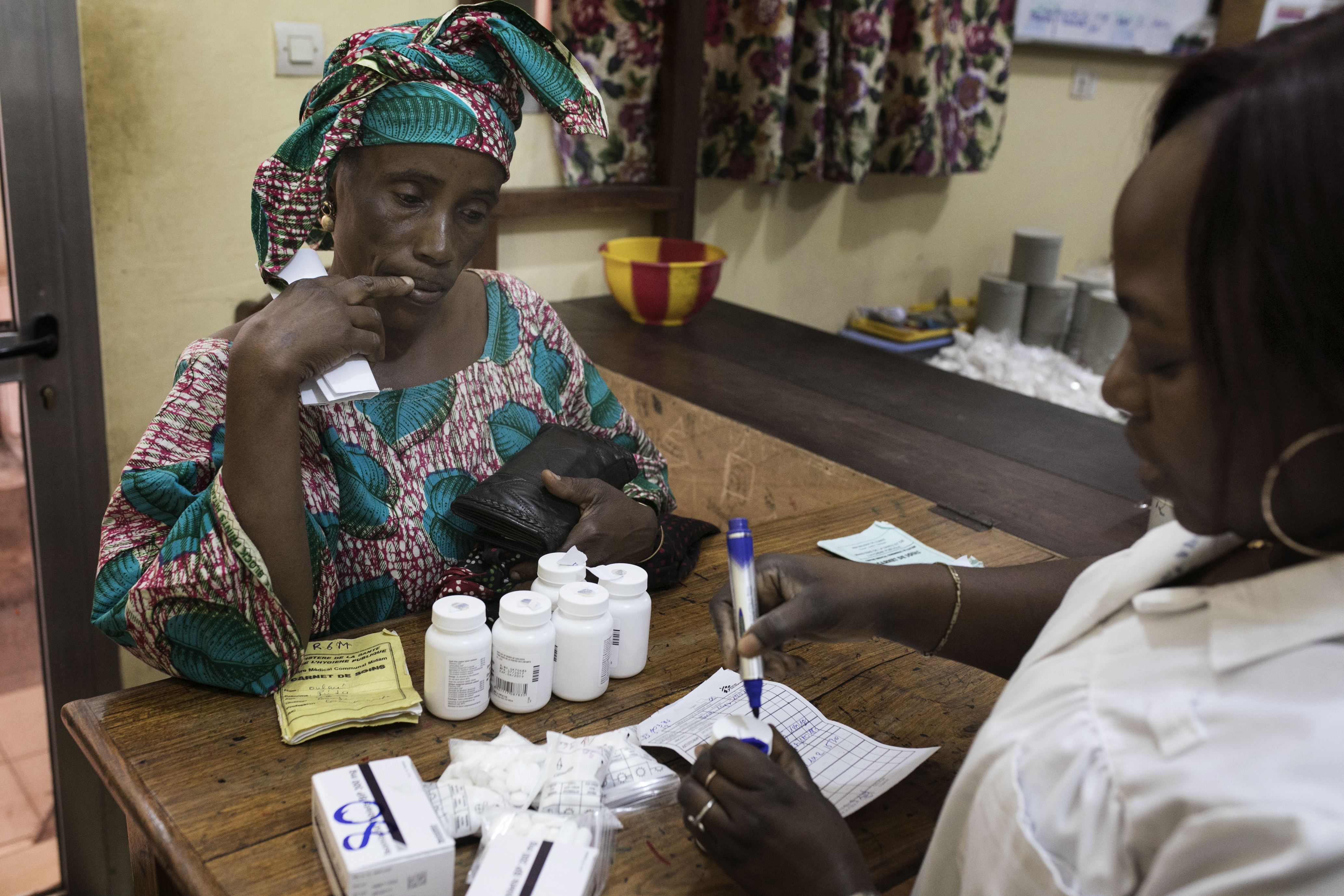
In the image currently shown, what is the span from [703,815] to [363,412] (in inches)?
30.1

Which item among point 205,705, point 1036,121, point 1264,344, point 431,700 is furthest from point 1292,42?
point 1036,121

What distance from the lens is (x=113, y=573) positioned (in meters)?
1.12

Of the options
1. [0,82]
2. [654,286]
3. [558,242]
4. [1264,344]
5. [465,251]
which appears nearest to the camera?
[1264,344]

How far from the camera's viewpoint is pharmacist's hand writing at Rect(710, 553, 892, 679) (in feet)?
3.27

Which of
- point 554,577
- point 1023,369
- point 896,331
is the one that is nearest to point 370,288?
point 554,577

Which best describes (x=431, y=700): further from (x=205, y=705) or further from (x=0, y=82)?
(x=0, y=82)

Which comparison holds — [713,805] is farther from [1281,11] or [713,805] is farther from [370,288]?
[1281,11]

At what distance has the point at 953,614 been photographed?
3.63 ft

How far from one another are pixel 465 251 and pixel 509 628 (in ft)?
1.82

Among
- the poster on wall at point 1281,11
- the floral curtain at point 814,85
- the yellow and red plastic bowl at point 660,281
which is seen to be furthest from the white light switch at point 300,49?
the poster on wall at point 1281,11

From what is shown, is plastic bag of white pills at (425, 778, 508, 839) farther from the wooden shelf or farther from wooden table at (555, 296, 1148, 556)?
the wooden shelf

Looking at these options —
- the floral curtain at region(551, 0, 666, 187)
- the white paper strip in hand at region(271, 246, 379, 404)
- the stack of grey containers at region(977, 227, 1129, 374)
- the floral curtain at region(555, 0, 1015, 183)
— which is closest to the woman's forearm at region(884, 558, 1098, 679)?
the white paper strip in hand at region(271, 246, 379, 404)

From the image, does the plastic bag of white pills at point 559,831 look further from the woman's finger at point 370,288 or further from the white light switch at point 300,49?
the white light switch at point 300,49

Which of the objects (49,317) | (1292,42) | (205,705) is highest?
(1292,42)
